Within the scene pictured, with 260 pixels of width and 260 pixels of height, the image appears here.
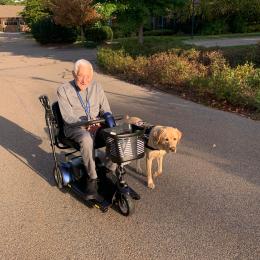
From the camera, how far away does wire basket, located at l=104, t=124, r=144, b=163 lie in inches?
168

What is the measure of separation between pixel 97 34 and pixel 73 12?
7.63 feet

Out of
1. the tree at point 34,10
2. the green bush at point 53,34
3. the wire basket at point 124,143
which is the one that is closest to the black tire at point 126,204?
the wire basket at point 124,143

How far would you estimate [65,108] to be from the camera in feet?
16.4

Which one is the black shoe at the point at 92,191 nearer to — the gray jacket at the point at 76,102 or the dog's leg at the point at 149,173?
the gray jacket at the point at 76,102

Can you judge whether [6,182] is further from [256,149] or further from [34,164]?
[256,149]

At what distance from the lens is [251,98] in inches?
359

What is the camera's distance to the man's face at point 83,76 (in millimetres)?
4879

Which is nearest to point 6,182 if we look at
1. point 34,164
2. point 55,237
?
point 34,164

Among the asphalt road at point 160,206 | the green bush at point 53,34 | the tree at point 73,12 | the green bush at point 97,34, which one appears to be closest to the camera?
the asphalt road at point 160,206

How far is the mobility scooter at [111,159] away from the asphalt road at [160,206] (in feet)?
0.55

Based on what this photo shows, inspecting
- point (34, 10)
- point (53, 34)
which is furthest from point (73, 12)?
point (34, 10)

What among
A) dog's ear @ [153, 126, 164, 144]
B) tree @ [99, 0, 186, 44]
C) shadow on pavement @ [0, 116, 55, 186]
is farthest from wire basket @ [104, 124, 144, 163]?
tree @ [99, 0, 186, 44]

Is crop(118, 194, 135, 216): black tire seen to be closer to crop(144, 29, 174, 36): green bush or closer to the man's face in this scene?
the man's face

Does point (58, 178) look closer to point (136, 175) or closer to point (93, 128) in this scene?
point (93, 128)
